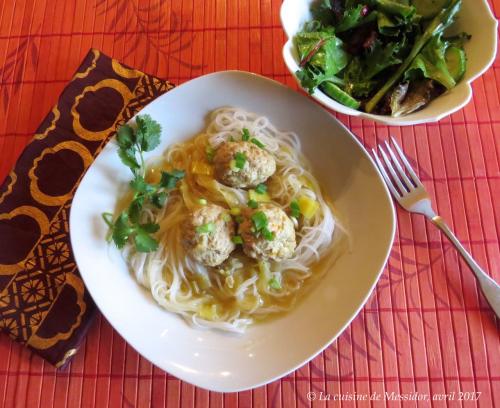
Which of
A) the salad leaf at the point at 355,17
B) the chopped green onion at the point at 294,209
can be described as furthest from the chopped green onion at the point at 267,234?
the salad leaf at the point at 355,17

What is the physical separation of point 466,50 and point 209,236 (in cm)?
144

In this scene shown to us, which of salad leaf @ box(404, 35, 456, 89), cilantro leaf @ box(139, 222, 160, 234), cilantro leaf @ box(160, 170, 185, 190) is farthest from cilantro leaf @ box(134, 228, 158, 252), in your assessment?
salad leaf @ box(404, 35, 456, 89)

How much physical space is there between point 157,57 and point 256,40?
573 millimetres

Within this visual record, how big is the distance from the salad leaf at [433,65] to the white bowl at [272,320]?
41cm

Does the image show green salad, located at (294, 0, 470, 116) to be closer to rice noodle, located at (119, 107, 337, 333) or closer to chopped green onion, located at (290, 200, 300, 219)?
rice noodle, located at (119, 107, 337, 333)

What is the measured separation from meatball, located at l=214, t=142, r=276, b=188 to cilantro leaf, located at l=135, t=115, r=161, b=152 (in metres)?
0.29

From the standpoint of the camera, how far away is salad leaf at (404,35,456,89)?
6.28ft

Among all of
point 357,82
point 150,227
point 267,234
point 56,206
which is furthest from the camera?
point 56,206

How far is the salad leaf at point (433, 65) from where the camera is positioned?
1.91 metres

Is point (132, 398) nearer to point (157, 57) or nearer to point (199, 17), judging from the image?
point (157, 57)

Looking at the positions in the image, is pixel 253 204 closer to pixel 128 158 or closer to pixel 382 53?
pixel 128 158

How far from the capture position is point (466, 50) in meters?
2.00

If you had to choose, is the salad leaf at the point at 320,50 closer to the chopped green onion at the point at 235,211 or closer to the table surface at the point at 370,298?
the table surface at the point at 370,298

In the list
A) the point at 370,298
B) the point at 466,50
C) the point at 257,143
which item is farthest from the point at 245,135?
the point at 466,50
